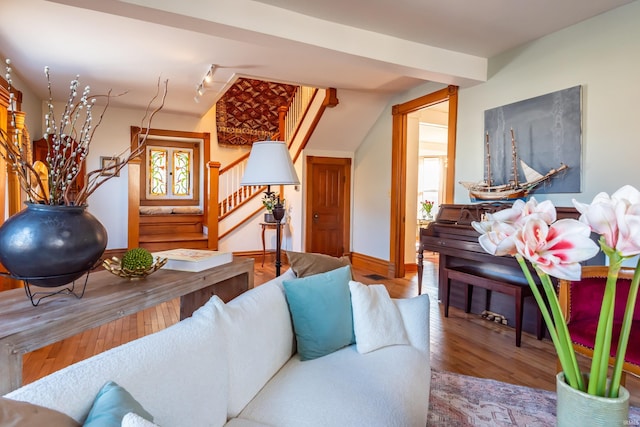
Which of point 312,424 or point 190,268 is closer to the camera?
point 312,424

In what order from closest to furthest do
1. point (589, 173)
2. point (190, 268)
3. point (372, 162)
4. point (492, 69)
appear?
point (190, 268), point (589, 173), point (492, 69), point (372, 162)

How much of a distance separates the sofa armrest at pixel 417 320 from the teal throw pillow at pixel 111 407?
1468 millimetres

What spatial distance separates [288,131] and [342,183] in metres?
1.47

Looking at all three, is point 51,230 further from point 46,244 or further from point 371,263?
point 371,263

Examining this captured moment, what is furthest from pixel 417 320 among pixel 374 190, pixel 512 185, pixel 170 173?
pixel 170 173

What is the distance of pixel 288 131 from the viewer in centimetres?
659

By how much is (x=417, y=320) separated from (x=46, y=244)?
1.74 metres

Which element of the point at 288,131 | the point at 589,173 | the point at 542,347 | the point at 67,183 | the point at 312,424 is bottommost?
the point at 542,347

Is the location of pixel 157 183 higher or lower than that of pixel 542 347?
higher

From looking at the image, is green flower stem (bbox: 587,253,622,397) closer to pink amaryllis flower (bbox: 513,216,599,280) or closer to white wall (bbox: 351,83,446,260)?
pink amaryllis flower (bbox: 513,216,599,280)

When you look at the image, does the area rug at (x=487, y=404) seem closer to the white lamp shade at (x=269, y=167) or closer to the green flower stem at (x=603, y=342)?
the green flower stem at (x=603, y=342)

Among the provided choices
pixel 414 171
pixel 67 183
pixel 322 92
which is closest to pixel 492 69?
pixel 414 171

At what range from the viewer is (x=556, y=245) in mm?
760

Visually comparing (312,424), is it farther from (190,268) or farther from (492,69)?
(492,69)
